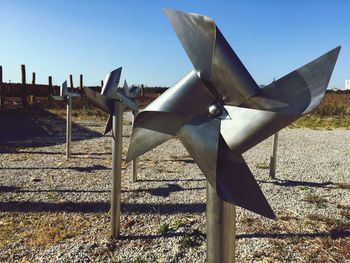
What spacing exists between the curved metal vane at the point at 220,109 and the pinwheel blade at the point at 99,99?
91.2 inches

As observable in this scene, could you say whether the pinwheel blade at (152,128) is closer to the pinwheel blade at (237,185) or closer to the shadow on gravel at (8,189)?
the pinwheel blade at (237,185)

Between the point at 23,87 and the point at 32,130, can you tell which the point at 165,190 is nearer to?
the point at 32,130

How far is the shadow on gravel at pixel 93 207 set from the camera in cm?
561

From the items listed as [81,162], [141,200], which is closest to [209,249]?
[141,200]

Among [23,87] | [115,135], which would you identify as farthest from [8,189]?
[23,87]

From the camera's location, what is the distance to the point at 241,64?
203 cm

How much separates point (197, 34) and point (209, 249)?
1.40 metres

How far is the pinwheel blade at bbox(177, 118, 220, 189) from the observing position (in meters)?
1.99

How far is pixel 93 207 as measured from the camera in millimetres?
5789

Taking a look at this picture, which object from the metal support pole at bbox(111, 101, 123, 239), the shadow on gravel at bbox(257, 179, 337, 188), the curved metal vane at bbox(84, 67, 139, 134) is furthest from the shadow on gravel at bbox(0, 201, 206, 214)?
the shadow on gravel at bbox(257, 179, 337, 188)

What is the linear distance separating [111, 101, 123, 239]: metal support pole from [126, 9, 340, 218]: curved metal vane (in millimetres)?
2396

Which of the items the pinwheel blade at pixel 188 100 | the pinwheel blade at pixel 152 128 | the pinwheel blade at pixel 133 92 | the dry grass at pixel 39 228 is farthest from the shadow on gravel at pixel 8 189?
the pinwheel blade at pixel 188 100

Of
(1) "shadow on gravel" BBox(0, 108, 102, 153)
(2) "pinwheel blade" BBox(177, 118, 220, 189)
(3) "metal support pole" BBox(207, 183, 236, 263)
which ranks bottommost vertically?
(1) "shadow on gravel" BBox(0, 108, 102, 153)

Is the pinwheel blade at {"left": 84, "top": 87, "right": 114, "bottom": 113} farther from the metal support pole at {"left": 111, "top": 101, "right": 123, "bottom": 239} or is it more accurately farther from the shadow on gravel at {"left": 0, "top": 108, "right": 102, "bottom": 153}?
the shadow on gravel at {"left": 0, "top": 108, "right": 102, "bottom": 153}
